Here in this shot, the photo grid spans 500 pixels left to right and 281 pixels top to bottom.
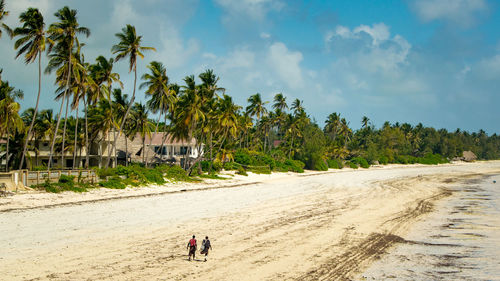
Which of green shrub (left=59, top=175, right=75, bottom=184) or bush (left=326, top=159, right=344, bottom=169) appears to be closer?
green shrub (left=59, top=175, right=75, bottom=184)

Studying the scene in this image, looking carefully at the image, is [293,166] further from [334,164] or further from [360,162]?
[360,162]

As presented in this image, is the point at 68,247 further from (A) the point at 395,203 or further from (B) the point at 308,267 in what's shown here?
(A) the point at 395,203

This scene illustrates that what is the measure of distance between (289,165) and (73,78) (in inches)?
1531

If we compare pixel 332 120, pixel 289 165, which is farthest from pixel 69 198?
pixel 332 120

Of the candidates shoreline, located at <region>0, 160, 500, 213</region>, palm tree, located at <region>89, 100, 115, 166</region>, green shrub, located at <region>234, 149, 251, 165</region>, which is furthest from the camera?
green shrub, located at <region>234, 149, 251, 165</region>

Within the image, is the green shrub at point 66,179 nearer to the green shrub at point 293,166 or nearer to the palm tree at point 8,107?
the palm tree at point 8,107

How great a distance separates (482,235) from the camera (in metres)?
16.2

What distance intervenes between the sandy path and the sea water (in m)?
0.68

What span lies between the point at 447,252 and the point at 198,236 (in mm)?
9751

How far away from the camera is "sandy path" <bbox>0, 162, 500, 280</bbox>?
11.0 m

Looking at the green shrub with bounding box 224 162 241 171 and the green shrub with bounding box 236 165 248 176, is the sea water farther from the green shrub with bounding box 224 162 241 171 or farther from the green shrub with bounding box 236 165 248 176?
the green shrub with bounding box 224 162 241 171

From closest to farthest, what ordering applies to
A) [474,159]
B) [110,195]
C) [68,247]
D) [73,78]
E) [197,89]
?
[68,247] < [110,195] < [73,78] < [197,89] < [474,159]

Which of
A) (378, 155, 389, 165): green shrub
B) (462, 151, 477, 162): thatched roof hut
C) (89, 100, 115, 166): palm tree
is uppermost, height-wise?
(89, 100, 115, 166): palm tree

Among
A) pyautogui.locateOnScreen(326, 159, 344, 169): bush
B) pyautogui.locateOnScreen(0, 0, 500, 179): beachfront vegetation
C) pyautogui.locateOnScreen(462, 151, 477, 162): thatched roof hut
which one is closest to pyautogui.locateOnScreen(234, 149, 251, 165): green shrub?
pyautogui.locateOnScreen(0, 0, 500, 179): beachfront vegetation
